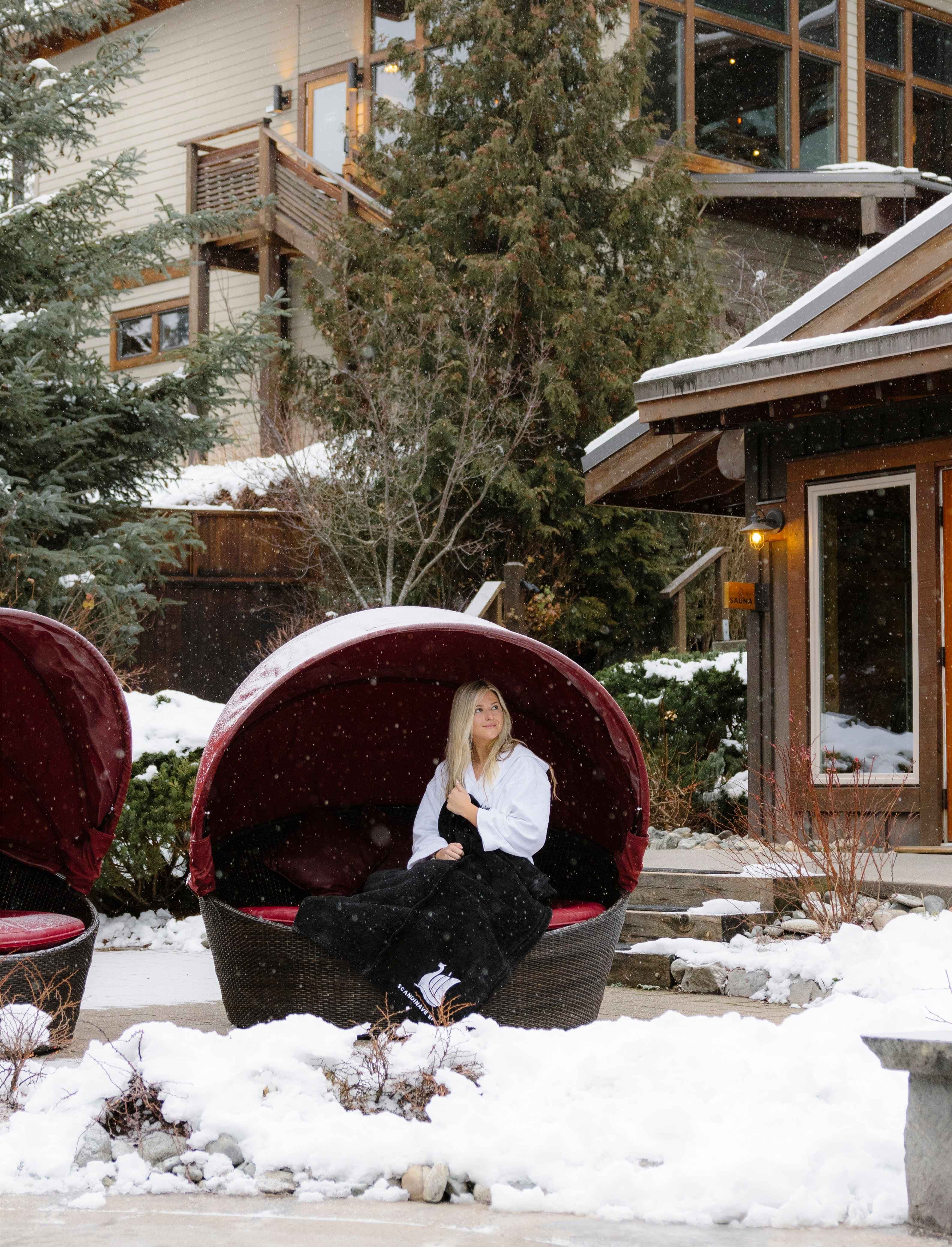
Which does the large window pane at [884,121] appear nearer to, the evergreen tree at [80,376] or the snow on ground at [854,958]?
the evergreen tree at [80,376]

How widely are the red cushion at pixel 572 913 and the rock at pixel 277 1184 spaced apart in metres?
1.82

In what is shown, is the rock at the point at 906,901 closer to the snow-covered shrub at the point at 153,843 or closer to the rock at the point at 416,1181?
the snow-covered shrub at the point at 153,843

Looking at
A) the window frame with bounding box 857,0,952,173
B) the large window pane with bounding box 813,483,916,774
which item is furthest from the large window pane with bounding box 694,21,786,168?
the large window pane with bounding box 813,483,916,774

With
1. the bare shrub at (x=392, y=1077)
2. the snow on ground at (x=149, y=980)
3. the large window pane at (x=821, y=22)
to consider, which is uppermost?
the large window pane at (x=821, y=22)

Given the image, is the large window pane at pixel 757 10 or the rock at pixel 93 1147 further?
the large window pane at pixel 757 10

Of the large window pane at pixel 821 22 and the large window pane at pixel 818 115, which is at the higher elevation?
the large window pane at pixel 821 22

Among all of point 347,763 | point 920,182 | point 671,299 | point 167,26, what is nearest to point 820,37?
point 920,182

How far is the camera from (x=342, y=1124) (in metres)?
3.89

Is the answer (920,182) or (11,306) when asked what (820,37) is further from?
(11,306)

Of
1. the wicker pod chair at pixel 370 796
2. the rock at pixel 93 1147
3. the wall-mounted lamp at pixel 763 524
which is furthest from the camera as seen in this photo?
the wall-mounted lamp at pixel 763 524

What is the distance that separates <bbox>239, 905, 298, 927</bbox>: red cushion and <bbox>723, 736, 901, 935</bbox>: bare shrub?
8.83 feet

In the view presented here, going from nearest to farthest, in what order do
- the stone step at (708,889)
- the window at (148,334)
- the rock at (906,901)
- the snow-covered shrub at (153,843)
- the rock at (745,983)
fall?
the rock at (745,983), the rock at (906,901), the stone step at (708,889), the snow-covered shrub at (153,843), the window at (148,334)

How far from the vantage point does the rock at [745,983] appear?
21.7 ft

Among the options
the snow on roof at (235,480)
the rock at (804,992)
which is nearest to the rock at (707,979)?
the rock at (804,992)
